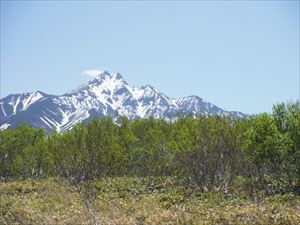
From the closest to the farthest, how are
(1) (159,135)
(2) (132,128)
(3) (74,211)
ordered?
(3) (74,211) → (1) (159,135) → (2) (132,128)

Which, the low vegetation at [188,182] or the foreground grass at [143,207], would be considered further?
the low vegetation at [188,182]

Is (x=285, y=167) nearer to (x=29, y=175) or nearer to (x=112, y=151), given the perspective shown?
(x=112, y=151)

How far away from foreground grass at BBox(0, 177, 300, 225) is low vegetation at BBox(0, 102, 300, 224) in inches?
2.4

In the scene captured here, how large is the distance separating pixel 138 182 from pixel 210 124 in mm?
10667

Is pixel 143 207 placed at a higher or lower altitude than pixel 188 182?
lower

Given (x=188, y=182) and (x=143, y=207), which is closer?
(x=143, y=207)

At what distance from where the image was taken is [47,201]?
3036cm

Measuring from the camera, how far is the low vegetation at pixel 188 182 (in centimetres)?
2077

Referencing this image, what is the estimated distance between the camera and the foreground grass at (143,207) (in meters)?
20.1

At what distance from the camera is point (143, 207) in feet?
82.3

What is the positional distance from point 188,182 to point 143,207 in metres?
9.86

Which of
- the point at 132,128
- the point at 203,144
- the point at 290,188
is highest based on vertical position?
the point at 132,128

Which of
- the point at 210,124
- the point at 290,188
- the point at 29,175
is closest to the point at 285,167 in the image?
the point at 290,188

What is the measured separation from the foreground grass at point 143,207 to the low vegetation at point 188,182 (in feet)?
0.20
